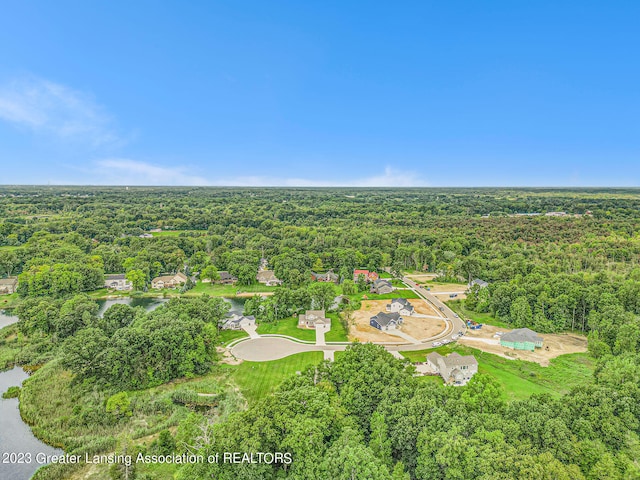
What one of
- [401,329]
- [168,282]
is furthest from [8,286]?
[401,329]

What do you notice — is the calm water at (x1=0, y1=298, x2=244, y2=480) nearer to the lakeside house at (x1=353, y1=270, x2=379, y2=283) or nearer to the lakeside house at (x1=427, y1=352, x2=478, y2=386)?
the lakeside house at (x1=427, y1=352, x2=478, y2=386)

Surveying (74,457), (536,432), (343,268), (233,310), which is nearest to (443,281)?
(343,268)

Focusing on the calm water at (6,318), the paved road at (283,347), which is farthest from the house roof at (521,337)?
the calm water at (6,318)

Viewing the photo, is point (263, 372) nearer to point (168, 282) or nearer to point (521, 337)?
point (521, 337)

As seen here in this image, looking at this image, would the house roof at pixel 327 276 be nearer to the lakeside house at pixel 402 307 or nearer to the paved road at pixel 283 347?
the lakeside house at pixel 402 307

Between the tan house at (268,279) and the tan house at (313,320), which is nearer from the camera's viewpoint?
the tan house at (313,320)

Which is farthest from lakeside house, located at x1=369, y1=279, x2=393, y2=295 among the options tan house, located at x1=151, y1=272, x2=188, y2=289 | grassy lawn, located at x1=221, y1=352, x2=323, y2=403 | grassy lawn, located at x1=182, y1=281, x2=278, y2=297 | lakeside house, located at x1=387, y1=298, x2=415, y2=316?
tan house, located at x1=151, y1=272, x2=188, y2=289

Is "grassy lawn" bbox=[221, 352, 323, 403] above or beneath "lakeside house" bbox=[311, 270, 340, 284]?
beneath
